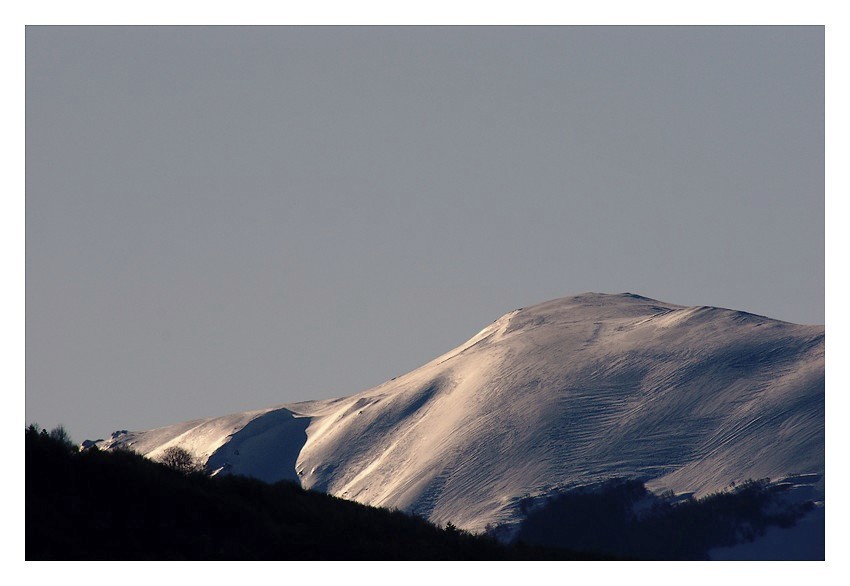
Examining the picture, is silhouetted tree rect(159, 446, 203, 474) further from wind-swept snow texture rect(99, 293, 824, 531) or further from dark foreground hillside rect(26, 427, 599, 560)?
wind-swept snow texture rect(99, 293, 824, 531)

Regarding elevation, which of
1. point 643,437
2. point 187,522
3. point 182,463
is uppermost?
point 187,522

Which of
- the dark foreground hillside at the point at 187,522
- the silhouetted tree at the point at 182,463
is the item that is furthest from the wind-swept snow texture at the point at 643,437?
the dark foreground hillside at the point at 187,522

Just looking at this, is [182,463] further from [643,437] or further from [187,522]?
[643,437]

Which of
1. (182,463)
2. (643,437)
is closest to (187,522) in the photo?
(182,463)

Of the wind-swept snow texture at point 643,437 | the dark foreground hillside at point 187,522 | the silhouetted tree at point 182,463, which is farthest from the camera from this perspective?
the wind-swept snow texture at point 643,437

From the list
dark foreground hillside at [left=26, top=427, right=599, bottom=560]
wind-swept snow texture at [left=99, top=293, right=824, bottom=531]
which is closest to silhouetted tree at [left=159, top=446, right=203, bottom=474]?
dark foreground hillside at [left=26, top=427, right=599, bottom=560]

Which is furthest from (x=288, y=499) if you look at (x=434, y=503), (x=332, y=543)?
(x=434, y=503)

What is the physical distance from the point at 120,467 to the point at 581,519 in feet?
384

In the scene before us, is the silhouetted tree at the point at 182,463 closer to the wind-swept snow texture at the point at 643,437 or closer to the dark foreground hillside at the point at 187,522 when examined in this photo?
the dark foreground hillside at the point at 187,522

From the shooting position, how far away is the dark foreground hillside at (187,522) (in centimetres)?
4344

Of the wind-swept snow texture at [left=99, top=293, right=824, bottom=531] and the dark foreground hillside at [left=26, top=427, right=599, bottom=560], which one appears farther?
the wind-swept snow texture at [left=99, top=293, right=824, bottom=531]

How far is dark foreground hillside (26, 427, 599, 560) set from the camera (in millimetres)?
43438

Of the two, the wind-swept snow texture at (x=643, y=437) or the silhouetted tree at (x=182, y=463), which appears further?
the wind-swept snow texture at (x=643, y=437)

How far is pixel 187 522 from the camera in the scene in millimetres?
45812
